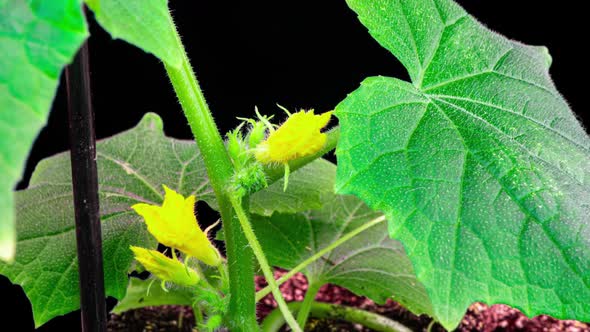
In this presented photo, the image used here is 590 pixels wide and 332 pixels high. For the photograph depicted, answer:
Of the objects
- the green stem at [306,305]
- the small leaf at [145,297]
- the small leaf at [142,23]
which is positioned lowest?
the small leaf at [145,297]

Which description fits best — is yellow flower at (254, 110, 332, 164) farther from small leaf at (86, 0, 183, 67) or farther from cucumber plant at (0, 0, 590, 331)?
small leaf at (86, 0, 183, 67)

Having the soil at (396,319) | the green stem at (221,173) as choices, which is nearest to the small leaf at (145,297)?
the soil at (396,319)

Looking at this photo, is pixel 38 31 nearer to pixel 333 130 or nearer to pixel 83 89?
pixel 83 89

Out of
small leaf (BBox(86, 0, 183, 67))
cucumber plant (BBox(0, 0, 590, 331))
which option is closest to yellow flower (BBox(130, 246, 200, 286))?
cucumber plant (BBox(0, 0, 590, 331))

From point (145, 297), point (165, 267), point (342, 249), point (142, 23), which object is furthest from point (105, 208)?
point (142, 23)

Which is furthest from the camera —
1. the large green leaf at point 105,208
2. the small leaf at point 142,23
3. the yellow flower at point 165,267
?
the large green leaf at point 105,208

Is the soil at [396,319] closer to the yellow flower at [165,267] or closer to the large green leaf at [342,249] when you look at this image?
the large green leaf at [342,249]
